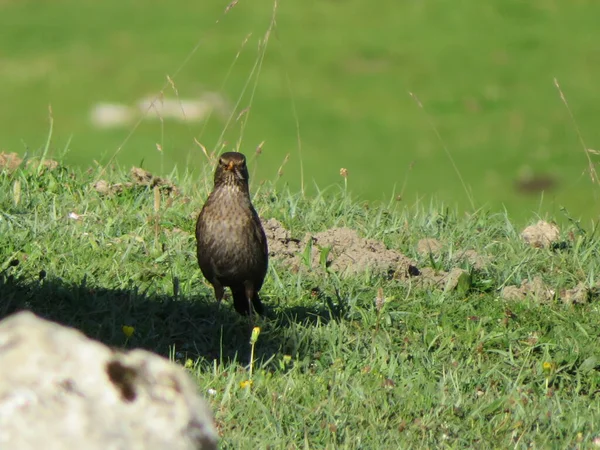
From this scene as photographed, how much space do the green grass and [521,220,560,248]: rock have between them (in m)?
0.07

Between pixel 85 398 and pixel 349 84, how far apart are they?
14.5 metres

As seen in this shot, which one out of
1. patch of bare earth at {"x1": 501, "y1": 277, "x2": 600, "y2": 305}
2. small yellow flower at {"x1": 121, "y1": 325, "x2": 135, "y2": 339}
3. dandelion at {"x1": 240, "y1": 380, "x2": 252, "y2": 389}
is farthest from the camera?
patch of bare earth at {"x1": 501, "y1": 277, "x2": 600, "y2": 305}

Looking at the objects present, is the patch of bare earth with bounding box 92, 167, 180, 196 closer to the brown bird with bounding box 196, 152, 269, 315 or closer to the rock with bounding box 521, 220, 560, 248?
the brown bird with bounding box 196, 152, 269, 315

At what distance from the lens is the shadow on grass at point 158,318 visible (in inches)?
182

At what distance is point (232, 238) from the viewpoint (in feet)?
15.4

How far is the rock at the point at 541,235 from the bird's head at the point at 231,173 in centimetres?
202

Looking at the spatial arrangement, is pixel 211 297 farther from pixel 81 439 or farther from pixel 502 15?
pixel 502 15

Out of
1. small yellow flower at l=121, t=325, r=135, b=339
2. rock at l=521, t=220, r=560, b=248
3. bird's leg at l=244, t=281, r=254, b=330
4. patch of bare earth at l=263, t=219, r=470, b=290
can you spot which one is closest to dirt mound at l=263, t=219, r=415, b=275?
patch of bare earth at l=263, t=219, r=470, b=290

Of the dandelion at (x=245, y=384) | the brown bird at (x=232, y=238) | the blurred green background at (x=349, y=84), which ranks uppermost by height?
the brown bird at (x=232, y=238)

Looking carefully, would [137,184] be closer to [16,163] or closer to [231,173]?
[16,163]

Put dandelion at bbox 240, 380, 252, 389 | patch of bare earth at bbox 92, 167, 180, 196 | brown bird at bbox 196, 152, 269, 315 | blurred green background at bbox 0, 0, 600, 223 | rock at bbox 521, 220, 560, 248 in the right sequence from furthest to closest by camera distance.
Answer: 1. blurred green background at bbox 0, 0, 600, 223
2. patch of bare earth at bbox 92, 167, 180, 196
3. rock at bbox 521, 220, 560, 248
4. brown bird at bbox 196, 152, 269, 315
5. dandelion at bbox 240, 380, 252, 389

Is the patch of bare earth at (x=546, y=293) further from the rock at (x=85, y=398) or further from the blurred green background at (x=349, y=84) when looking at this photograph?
the blurred green background at (x=349, y=84)

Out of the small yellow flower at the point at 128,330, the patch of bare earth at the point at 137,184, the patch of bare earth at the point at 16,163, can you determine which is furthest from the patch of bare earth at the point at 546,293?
the patch of bare earth at the point at 16,163

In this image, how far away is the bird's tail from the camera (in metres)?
4.86
